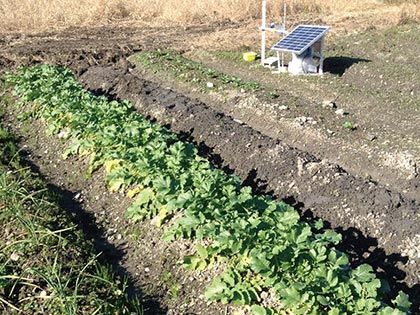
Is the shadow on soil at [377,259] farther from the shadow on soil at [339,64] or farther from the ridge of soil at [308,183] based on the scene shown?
the shadow on soil at [339,64]

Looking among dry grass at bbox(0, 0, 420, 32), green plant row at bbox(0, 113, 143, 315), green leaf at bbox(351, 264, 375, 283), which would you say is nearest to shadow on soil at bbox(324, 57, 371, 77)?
dry grass at bbox(0, 0, 420, 32)

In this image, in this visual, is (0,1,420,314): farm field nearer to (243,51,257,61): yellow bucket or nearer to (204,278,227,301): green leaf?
(204,278,227,301): green leaf

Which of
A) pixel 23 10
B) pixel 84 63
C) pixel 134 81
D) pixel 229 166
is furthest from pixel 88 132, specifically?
pixel 23 10

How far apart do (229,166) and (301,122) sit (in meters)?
1.71

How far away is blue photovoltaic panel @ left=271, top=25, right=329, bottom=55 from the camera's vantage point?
9891 millimetres

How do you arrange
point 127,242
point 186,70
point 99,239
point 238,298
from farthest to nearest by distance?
point 186,70 < point 99,239 < point 127,242 < point 238,298

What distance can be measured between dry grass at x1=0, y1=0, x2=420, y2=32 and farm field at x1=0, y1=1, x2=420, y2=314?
3513mm

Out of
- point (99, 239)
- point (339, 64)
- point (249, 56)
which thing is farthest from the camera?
point (249, 56)

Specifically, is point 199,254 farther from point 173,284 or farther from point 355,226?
point 355,226

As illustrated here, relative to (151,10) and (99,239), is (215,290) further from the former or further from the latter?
(151,10)

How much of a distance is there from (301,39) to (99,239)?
21.1 ft

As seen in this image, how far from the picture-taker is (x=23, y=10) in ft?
50.0

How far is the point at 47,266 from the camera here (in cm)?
452

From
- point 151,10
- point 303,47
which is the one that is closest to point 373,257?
point 303,47
